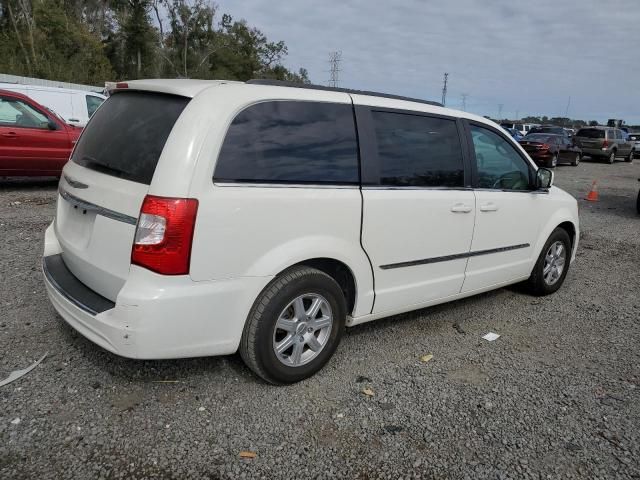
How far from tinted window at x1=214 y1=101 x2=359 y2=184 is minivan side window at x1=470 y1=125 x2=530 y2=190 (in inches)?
54.2

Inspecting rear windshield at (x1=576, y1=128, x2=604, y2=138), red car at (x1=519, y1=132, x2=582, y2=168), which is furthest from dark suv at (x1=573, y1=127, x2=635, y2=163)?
red car at (x1=519, y1=132, x2=582, y2=168)

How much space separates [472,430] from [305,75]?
8992cm

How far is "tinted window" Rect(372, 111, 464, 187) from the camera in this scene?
11.3 ft

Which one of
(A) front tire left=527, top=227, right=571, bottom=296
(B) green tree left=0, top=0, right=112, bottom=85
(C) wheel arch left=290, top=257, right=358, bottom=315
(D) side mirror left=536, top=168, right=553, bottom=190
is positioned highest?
(B) green tree left=0, top=0, right=112, bottom=85

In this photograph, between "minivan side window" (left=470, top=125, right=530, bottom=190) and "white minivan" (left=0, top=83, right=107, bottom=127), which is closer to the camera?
"minivan side window" (left=470, top=125, right=530, bottom=190)

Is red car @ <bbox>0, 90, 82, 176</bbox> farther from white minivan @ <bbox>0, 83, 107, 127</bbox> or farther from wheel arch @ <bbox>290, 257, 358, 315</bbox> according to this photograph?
wheel arch @ <bbox>290, 257, 358, 315</bbox>

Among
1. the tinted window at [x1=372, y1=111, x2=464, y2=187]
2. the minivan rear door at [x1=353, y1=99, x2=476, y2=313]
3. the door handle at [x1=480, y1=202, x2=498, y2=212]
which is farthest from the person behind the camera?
the door handle at [x1=480, y1=202, x2=498, y2=212]

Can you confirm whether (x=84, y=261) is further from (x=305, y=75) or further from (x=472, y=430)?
(x=305, y=75)

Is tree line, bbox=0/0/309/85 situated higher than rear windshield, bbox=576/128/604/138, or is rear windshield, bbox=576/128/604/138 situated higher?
tree line, bbox=0/0/309/85

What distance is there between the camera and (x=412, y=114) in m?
3.68

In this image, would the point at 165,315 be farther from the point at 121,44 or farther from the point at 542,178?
the point at 121,44

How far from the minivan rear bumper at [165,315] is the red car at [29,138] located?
6727 millimetres

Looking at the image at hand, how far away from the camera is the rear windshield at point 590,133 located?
2531 cm

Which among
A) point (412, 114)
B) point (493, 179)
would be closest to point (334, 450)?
point (412, 114)
